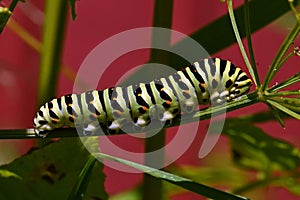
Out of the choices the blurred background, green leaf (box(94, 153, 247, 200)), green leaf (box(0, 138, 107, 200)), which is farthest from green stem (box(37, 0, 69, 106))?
the blurred background

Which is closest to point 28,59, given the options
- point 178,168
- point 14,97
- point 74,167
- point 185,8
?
point 14,97

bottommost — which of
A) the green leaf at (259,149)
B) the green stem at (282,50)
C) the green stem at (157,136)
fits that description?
the green leaf at (259,149)

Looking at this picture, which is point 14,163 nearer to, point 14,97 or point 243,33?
point 243,33

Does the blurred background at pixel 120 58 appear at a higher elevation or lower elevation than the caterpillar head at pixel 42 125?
lower

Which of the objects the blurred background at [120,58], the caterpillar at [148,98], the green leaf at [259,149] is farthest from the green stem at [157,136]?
the blurred background at [120,58]

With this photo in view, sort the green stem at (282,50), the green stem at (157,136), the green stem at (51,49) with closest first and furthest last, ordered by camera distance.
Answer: the green stem at (282,50)
the green stem at (157,136)
the green stem at (51,49)

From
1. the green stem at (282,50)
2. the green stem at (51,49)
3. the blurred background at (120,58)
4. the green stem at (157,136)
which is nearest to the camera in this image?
the green stem at (282,50)

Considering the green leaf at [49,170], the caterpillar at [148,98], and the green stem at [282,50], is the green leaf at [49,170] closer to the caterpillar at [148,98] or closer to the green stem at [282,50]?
the caterpillar at [148,98]

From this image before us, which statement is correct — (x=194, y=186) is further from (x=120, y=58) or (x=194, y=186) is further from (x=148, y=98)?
(x=120, y=58)

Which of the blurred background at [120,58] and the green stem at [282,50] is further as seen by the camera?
the blurred background at [120,58]
